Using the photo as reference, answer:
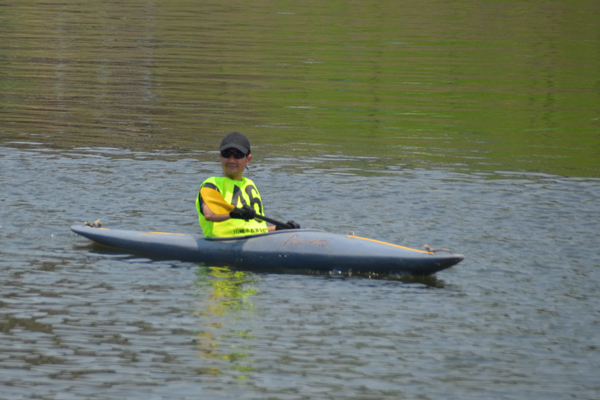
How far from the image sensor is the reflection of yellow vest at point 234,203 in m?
9.31

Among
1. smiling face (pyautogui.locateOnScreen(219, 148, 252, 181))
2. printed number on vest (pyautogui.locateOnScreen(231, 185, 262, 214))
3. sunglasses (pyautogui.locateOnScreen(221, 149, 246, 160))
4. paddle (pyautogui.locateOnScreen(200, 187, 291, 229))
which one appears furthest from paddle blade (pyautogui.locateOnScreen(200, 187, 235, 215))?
sunglasses (pyautogui.locateOnScreen(221, 149, 246, 160))

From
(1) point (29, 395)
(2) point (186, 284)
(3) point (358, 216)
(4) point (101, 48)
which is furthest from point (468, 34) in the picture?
(1) point (29, 395)

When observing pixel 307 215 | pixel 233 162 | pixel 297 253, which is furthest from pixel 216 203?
pixel 307 215

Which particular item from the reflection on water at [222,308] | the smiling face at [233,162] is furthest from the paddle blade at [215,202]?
the reflection on water at [222,308]

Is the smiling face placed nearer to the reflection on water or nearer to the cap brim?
the cap brim

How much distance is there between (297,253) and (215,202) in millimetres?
1050

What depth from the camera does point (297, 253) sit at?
8930mm

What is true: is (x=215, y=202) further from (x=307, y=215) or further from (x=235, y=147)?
(x=307, y=215)

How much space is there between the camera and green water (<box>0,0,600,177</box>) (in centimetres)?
1659

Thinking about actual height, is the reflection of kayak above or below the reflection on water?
above

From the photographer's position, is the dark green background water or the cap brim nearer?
the dark green background water

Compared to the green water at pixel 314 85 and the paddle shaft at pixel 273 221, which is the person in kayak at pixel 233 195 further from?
the green water at pixel 314 85

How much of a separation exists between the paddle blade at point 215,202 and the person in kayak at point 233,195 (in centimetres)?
5

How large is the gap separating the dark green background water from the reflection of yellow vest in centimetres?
56
